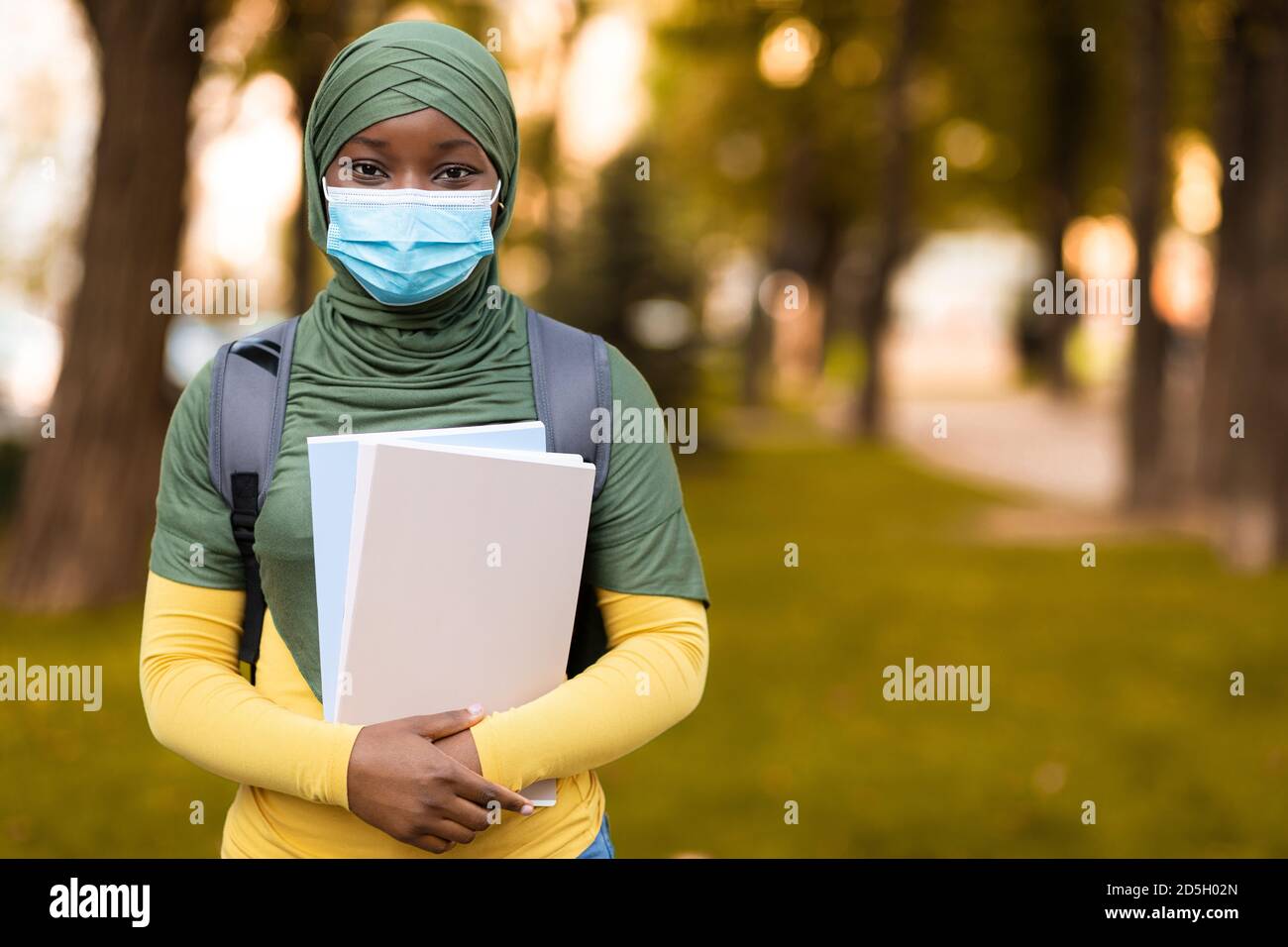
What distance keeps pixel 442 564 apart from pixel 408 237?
48 cm

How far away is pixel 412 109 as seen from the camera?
1964mm

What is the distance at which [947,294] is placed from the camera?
174 feet

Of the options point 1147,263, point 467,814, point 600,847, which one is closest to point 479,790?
point 467,814

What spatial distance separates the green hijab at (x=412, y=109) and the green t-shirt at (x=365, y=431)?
0.03 metres

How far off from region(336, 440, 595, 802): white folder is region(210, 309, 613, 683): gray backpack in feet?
0.34

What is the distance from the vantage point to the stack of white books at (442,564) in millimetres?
1885

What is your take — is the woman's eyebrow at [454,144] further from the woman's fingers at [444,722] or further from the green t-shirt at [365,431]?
the woman's fingers at [444,722]

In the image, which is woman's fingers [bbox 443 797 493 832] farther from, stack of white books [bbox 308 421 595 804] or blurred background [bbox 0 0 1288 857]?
blurred background [bbox 0 0 1288 857]

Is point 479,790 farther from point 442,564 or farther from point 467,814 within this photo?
point 442,564

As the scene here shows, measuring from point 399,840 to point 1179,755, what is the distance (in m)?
5.82

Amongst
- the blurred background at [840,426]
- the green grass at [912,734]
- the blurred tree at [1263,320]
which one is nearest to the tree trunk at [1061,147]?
the blurred background at [840,426]

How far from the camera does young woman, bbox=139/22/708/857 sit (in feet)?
6.30

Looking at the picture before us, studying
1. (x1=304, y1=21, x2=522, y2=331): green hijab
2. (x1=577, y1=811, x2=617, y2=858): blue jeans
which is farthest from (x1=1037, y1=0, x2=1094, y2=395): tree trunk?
(x1=577, y1=811, x2=617, y2=858): blue jeans
